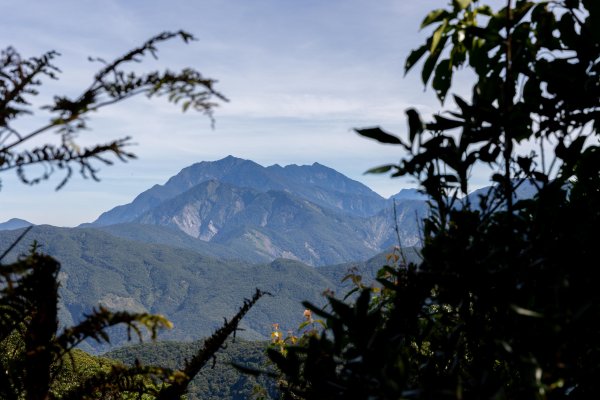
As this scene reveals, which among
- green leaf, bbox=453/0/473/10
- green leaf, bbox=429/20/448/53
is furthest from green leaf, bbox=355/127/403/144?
green leaf, bbox=453/0/473/10

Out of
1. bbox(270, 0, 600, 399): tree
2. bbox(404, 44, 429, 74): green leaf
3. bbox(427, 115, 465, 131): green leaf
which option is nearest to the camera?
bbox(270, 0, 600, 399): tree

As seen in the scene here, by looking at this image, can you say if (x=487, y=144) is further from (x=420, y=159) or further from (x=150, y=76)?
(x=150, y=76)

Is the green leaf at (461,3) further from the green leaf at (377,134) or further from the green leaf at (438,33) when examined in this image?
the green leaf at (377,134)

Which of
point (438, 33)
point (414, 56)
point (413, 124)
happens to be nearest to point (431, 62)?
point (414, 56)

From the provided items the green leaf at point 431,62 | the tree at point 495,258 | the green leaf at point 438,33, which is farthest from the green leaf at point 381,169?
the green leaf at point 431,62

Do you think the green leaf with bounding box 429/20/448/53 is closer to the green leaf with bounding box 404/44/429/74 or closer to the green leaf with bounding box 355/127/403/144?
the green leaf with bounding box 404/44/429/74

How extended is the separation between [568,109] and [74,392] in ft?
6.98

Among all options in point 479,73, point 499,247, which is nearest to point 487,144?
point 479,73

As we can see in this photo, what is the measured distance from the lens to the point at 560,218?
5.74 feet

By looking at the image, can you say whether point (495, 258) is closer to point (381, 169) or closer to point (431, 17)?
point (381, 169)

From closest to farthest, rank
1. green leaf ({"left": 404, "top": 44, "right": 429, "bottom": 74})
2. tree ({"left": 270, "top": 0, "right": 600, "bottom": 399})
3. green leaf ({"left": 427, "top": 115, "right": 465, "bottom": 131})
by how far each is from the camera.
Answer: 1. tree ({"left": 270, "top": 0, "right": 600, "bottom": 399})
2. green leaf ({"left": 427, "top": 115, "right": 465, "bottom": 131})
3. green leaf ({"left": 404, "top": 44, "right": 429, "bottom": 74})

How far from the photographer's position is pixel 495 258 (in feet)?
5.16

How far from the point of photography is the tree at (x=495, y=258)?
4.03ft

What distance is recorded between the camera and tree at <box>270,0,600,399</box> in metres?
1.23
